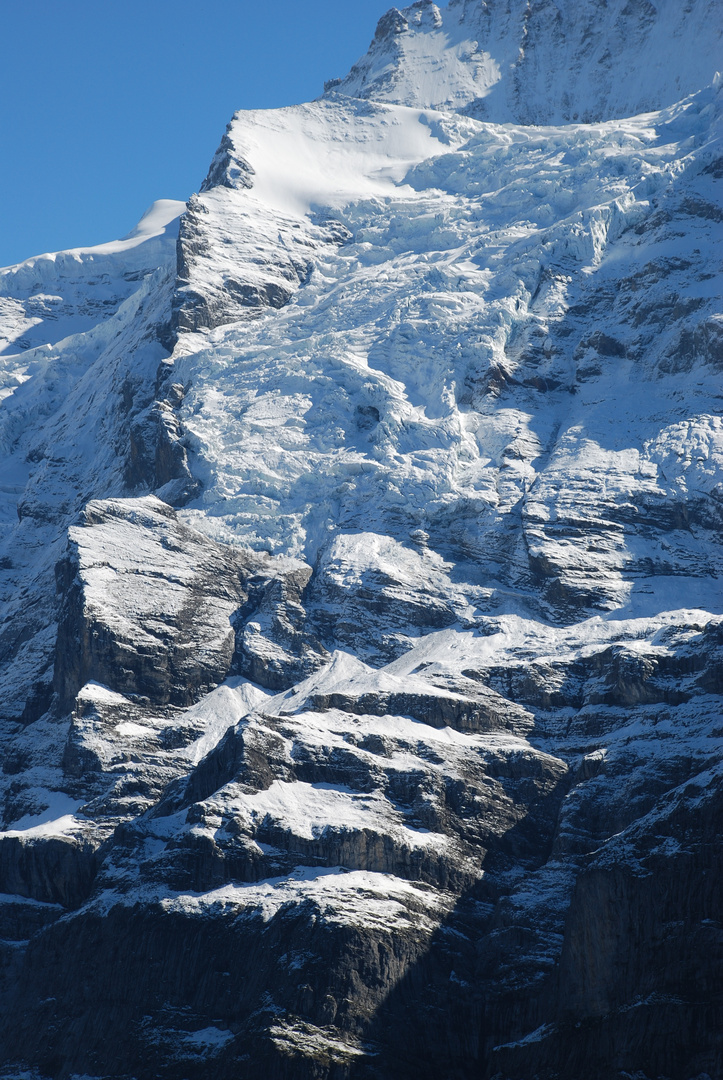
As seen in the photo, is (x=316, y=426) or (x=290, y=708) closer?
(x=290, y=708)

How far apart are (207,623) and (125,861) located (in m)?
38.3

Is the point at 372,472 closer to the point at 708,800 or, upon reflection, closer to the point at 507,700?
the point at 507,700

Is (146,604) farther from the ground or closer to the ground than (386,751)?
farther from the ground

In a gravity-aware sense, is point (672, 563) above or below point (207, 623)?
above

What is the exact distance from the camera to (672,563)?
173 metres

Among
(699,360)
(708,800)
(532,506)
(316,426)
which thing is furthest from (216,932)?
(699,360)

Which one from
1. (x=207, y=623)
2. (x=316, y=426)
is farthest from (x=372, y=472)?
(x=207, y=623)

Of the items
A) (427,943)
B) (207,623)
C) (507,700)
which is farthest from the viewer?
(207,623)

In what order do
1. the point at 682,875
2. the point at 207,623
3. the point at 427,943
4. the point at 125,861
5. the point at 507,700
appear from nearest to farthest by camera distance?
the point at 682,875 → the point at 427,943 → the point at 125,861 → the point at 507,700 → the point at 207,623

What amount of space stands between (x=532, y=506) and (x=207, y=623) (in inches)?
1569

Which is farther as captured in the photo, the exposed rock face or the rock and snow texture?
the exposed rock face

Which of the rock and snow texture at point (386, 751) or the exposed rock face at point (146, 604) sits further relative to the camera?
the exposed rock face at point (146, 604)

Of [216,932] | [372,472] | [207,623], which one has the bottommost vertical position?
[216,932]

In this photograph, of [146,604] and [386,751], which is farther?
[146,604]
